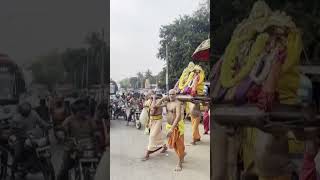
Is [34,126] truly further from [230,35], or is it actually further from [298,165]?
[298,165]

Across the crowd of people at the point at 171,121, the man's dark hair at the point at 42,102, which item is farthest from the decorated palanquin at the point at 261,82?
the man's dark hair at the point at 42,102

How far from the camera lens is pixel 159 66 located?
10.3 ft

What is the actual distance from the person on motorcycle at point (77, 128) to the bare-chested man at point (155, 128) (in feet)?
1.24

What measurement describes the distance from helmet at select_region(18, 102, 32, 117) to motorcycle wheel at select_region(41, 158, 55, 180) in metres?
0.32

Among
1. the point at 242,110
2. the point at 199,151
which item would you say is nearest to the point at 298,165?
the point at 242,110

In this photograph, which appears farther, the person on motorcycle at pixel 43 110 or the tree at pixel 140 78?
the tree at pixel 140 78

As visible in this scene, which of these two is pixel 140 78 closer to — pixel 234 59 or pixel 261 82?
pixel 234 59

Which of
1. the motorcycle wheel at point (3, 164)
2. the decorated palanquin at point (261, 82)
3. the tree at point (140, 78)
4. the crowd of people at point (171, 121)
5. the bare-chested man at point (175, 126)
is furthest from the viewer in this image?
the bare-chested man at point (175, 126)

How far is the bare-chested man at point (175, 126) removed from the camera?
3.38m

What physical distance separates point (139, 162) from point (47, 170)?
582 millimetres

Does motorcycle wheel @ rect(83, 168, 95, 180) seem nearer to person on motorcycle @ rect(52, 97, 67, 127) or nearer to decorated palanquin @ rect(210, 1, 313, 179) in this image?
person on motorcycle @ rect(52, 97, 67, 127)

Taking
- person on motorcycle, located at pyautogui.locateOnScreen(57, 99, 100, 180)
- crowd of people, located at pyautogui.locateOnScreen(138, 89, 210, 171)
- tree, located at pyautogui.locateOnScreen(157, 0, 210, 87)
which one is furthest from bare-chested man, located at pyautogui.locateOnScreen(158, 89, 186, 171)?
person on motorcycle, located at pyautogui.locateOnScreen(57, 99, 100, 180)

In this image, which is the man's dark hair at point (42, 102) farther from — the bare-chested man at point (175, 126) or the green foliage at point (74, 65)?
the bare-chested man at point (175, 126)

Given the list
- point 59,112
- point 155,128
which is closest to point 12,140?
point 59,112
